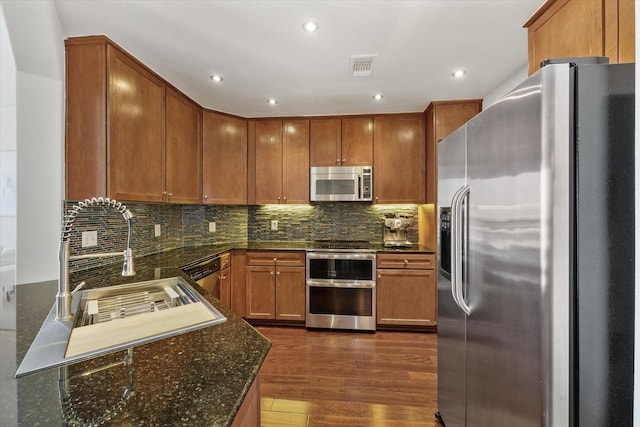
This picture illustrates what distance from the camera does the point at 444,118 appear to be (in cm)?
297

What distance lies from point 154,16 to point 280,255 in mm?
2269

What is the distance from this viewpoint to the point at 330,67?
7.42 ft

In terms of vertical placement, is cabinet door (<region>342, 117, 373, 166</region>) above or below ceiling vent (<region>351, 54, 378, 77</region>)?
below

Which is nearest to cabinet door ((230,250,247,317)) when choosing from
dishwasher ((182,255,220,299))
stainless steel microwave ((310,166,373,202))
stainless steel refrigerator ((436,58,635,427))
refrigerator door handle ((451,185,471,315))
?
dishwasher ((182,255,220,299))

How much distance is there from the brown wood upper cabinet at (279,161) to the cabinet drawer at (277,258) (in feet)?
2.10

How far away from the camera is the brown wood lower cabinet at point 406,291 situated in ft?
9.82

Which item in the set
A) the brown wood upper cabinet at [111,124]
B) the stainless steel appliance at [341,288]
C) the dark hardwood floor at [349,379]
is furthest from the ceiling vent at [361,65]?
the dark hardwood floor at [349,379]

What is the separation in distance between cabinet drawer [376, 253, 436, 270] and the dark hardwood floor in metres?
0.71

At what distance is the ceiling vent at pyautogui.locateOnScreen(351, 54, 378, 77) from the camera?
2.11 meters

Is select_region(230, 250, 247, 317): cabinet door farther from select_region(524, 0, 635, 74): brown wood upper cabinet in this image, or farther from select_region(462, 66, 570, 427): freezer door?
select_region(524, 0, 635, 74): brown wood upper cabinet

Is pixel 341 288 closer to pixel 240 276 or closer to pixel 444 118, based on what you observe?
pixel 240 276

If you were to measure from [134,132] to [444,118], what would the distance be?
279cm

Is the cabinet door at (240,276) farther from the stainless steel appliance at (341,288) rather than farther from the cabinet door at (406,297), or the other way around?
the cabinet door at (406,297)

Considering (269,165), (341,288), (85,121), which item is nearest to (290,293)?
(341,288)
